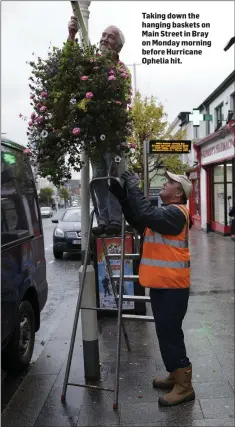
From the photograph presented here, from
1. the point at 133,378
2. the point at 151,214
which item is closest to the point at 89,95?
the point at 151,214

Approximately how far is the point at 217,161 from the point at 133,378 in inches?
637

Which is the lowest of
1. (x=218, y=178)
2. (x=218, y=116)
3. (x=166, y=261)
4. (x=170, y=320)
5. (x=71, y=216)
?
(x=170, y=320)

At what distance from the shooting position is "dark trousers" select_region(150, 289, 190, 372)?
11.5 feet

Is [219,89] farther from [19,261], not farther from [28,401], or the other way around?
[28,401]

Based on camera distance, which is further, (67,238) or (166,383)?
(67,238)

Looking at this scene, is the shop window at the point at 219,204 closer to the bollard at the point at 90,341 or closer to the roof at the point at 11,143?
the roof at the point at 11,143

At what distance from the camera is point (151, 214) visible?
3.30 metres

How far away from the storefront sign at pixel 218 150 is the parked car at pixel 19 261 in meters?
13.0

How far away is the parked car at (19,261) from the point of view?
3.96 metres

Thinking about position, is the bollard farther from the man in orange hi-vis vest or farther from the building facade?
the building facade

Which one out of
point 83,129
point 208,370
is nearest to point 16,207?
point 83,129

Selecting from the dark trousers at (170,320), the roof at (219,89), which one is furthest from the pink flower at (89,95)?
the roof at (219,89)

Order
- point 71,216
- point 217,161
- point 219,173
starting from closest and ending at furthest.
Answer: point 71,216 < point 217,161 < point 219,173

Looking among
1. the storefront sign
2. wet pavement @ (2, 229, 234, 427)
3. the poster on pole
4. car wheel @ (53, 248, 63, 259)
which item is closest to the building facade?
the storefront sign
